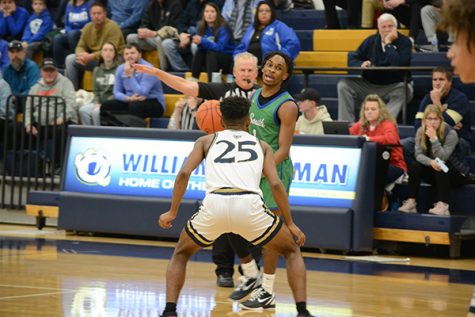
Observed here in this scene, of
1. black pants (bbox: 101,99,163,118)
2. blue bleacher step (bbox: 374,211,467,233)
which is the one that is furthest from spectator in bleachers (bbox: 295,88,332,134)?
black pants (bbox: 101,99,163,118)

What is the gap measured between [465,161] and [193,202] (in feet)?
10.5

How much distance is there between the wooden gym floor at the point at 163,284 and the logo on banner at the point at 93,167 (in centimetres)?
106

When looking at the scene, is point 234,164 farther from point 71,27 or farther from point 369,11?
point 71,27

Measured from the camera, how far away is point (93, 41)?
51.5ft

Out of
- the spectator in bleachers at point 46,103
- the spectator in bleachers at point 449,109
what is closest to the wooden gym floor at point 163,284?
the spectator in bleachers at point 449,109

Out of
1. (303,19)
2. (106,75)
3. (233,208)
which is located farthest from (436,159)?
(106,75)

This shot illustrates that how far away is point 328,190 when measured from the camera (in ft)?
37.0

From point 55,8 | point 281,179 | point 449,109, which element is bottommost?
point 281,179

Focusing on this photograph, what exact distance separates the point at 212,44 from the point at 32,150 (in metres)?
2.97

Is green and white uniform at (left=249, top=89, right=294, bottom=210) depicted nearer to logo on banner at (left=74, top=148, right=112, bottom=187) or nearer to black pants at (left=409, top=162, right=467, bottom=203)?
black pants at (left=409, top=162, right=467, bottom=203)

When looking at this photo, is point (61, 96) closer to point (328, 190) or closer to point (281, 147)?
point (328, 190)

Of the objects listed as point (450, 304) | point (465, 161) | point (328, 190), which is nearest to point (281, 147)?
point (450, 304)

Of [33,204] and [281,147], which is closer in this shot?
[281,147]

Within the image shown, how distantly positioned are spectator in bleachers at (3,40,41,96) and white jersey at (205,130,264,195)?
969 cm
